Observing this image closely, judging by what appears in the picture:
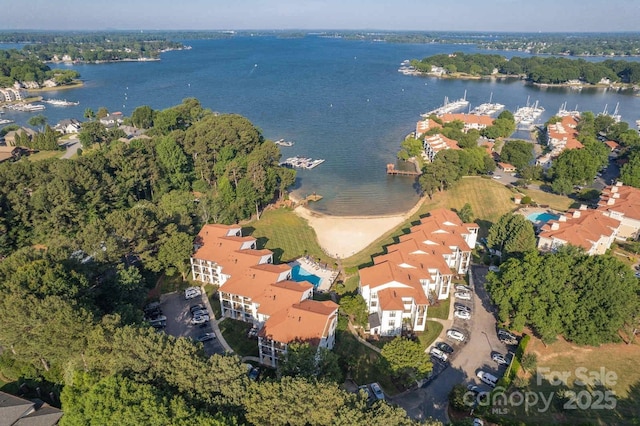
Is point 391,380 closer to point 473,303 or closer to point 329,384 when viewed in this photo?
point 329,384

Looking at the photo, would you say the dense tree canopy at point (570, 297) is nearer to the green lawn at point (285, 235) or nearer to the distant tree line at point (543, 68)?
the green lawn at point (285, 235)

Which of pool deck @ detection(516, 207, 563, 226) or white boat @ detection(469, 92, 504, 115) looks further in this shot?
white boat @ detection(469, 92, 504, 115)

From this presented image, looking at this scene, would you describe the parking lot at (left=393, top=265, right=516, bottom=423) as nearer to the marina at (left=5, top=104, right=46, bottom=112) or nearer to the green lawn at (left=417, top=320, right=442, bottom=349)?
the green lawn at (left=417, top=320, right=442, bottom=349)

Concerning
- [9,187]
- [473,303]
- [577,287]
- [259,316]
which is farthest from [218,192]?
[577,287]

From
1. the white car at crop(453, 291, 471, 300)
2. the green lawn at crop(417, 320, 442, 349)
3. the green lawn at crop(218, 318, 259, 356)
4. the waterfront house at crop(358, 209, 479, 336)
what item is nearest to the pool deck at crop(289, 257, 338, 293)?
the waterfront house at crop(358, 209, 479, 336)

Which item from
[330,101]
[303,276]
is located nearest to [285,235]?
[303,276]

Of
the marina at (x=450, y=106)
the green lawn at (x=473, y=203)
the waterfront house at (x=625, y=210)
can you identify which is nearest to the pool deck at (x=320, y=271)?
the green lawn at (x=473, y=203)
